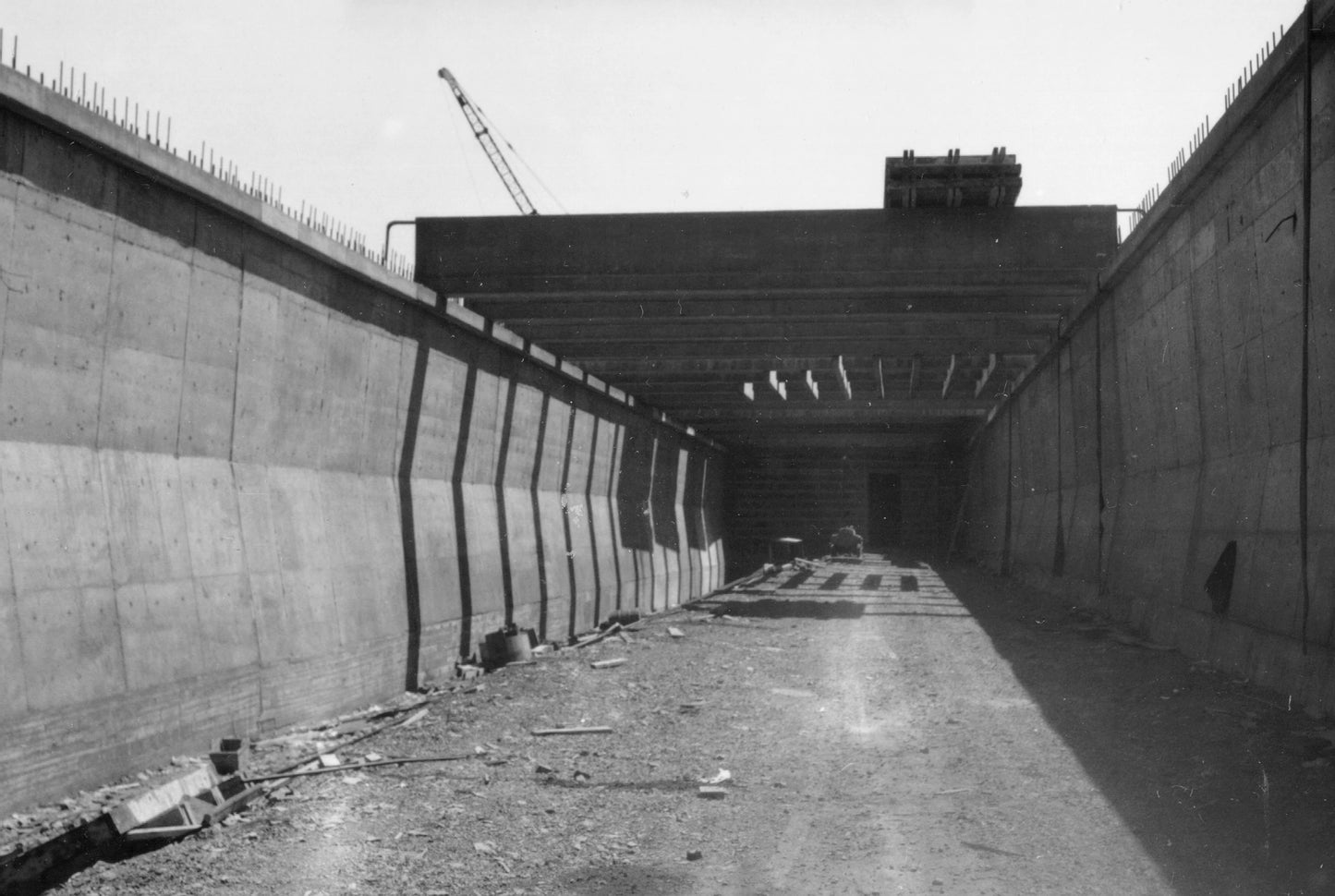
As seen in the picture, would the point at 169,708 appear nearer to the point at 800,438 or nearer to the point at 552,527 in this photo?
the point at 552,527

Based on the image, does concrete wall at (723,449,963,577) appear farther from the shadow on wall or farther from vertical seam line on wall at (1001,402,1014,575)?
vertical seam line on wall at (1001,402,1014,575)

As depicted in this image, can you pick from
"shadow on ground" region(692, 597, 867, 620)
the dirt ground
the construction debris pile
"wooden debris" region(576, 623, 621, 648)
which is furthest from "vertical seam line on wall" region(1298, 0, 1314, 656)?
"shadow on ground" region(692, 597, 867, 620)

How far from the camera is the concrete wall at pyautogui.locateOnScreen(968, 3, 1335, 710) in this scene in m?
8.21

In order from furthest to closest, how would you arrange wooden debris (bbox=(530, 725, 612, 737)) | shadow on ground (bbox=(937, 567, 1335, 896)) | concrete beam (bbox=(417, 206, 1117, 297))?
concrete beam (bbox=(417, 206, 1117, 297)) < wooden debris (bbox=(530, 725, 612, 737)) < shadow on ground (bbox=(937, 567, 1335, 896))

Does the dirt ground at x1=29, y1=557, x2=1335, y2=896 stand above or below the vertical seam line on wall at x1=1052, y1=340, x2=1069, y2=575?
below

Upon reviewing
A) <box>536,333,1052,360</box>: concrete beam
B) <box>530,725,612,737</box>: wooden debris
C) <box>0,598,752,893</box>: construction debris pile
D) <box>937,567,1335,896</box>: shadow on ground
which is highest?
<box>536,333,1052,360</box>: concrete beam

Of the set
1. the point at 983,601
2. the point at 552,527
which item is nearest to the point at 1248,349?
the point at 983,601

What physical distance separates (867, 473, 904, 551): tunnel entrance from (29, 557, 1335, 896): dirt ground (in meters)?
37.6

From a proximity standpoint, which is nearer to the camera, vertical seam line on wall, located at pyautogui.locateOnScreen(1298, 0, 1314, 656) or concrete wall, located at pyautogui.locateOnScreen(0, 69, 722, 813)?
concrete wall, located at pyautogui.locateOnScreen(0, 69, 722, 813)

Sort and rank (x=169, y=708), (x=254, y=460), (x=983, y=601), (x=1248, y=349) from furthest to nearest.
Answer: (x=983, y=601), (x=254, y=460), (x=1248, y=349), (x=169, y=708)

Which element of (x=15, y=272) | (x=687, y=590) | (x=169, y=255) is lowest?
(x=687, y=590)

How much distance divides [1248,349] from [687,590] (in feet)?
90.4

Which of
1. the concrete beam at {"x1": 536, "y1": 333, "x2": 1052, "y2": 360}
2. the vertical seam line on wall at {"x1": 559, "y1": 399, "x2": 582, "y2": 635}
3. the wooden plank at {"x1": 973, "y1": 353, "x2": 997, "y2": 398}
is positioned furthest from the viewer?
the wooden plank at {"x1": 973, "y1": 353, "x2": 997, "y2": 398}

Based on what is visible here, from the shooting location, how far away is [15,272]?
776 centimetres
